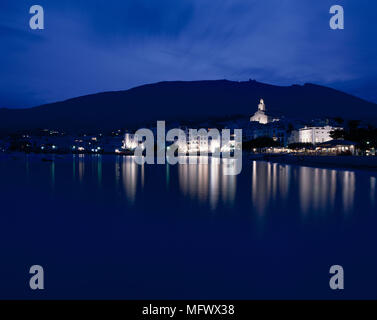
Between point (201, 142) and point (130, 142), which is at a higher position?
point (130, 142)

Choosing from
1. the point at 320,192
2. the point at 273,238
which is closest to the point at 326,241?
the point at 273,238

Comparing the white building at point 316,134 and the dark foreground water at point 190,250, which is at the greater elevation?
the white building at point 316,134

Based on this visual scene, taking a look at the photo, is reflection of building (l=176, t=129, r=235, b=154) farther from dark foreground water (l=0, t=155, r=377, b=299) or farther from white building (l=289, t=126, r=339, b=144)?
dark foreground water (l=0, t=155, r=377, b=299)

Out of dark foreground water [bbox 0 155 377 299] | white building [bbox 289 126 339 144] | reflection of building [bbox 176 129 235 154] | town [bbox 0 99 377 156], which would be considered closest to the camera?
dark foreground water [bbox 0 155 377 299]

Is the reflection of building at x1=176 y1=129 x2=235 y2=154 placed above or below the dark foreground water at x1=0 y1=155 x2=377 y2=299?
above

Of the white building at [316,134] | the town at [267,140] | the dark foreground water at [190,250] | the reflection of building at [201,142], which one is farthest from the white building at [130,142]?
the dark foreground water at [190,250]

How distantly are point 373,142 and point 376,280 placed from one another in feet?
121

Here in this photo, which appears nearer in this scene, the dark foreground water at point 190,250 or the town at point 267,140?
the dark foreground water at point 190,250

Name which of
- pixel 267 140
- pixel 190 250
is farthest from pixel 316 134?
pixel 190 250

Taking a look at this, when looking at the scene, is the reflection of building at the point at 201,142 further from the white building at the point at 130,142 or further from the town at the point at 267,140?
the white building at the point at 130,142

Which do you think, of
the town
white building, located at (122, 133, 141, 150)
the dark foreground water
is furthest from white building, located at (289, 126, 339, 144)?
the dark foreground water

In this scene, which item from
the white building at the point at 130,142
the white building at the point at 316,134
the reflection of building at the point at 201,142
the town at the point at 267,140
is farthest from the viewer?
the white building at the point at 130,142

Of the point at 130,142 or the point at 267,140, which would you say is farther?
the point at 130,142

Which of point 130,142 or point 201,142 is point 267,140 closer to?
point 201,142
